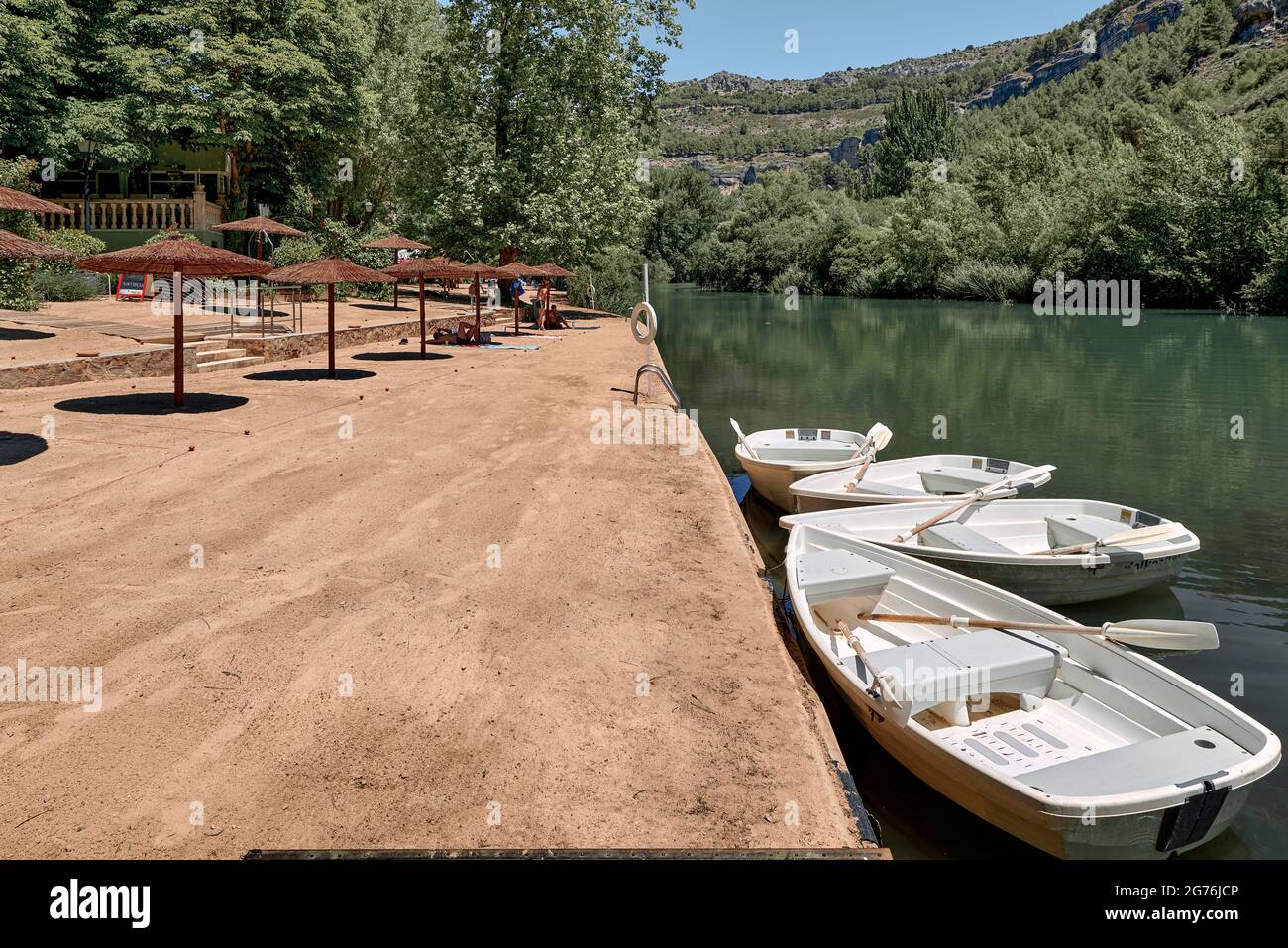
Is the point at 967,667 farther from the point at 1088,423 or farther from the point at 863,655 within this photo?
the point at 1088,423

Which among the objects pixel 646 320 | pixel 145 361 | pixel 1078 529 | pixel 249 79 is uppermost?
pixel 249 79

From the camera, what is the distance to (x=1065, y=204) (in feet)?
222

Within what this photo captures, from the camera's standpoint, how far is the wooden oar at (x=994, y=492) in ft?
34.0

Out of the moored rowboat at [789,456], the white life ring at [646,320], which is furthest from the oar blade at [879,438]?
the white life ring at [646,320]

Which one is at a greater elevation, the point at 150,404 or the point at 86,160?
the point at 86,160

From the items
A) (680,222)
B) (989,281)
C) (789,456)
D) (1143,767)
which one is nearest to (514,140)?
(789,456)

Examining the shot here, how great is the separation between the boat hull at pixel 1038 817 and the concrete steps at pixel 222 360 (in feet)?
59.5

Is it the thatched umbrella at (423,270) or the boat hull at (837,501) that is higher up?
the thatched umbrella at (423,270)

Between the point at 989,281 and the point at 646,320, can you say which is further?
the point at 989,281

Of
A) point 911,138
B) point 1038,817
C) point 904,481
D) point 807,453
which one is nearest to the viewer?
point 1038,817

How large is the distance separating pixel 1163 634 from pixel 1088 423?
53.2ft

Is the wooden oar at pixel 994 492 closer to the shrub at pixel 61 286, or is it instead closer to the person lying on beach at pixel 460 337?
the person lying on beach at pixel 460 337

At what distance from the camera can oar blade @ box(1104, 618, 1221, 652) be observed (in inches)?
253
